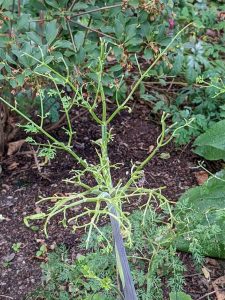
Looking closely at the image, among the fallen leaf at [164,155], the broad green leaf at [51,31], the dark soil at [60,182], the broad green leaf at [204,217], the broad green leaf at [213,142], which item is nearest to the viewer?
the broad green leaf at [204,217]

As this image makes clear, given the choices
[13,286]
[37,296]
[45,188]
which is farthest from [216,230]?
[45,188]

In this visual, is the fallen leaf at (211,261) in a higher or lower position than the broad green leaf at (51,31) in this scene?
lower

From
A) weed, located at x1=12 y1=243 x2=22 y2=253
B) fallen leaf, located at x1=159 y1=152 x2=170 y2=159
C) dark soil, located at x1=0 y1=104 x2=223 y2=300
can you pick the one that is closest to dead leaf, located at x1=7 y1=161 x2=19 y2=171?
dark soil, located at x1=0 y1=104 x2=223 y2=300

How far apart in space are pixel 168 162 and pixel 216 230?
1.25 metres

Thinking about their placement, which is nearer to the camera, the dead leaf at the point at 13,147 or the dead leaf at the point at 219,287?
the dead leaf at the point at 219,287

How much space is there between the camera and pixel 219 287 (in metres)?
2.71

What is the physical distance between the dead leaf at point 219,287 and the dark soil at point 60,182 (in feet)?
0.08

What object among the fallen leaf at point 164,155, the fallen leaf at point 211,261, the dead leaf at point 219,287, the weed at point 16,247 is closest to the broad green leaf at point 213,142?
the fallen leaf at point 164,155

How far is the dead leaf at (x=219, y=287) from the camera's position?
266cm

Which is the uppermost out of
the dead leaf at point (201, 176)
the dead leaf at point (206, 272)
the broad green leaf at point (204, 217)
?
the broad green leaf at point (204, 217)

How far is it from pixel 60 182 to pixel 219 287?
998 millimetres

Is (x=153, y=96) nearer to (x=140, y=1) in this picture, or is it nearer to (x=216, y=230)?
(x=140, y=1)

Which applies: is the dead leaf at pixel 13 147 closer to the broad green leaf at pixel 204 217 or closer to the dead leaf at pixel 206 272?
the broad green leaf at pixel 204 217

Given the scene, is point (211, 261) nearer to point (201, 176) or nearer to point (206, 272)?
point (206, 272)
